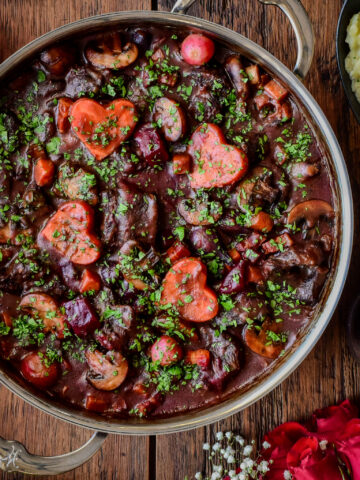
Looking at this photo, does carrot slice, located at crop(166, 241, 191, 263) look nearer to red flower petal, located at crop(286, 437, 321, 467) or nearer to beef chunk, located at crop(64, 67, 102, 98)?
beef chunk, located at crop(64, 67, 102, 98)

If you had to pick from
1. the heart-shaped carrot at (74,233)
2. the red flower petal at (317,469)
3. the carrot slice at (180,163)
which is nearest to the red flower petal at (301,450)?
the red flower petal at (317,469)

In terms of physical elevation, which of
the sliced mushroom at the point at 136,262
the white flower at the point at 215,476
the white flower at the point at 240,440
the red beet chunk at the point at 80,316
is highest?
the sliced mushroom at the point at 136,262

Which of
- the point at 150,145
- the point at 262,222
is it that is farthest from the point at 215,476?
the point at 150,145

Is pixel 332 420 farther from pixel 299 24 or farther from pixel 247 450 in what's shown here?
pixel 299 24

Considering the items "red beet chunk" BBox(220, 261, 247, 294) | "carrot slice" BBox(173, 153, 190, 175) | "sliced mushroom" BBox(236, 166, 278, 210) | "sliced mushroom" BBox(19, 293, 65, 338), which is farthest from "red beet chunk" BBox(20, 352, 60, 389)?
"sliced mushroom" BBox(236, 166, 278, 210)

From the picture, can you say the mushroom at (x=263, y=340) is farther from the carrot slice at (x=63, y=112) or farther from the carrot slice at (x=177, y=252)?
the carrot slice at (x=63, y=112)

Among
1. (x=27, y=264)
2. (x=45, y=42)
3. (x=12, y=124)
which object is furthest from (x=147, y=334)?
(x=45, y=42)
